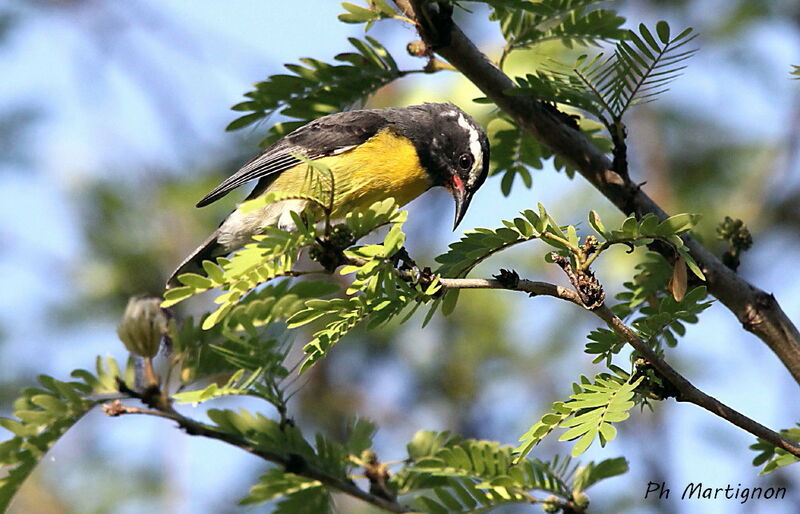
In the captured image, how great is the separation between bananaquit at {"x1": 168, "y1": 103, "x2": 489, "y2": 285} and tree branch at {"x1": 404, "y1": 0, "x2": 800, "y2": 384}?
0.96 meters

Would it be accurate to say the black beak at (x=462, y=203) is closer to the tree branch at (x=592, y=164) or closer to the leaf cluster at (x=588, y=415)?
the tree branch at (x=592, y=164)

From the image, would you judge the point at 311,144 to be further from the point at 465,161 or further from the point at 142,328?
the point at 142,328

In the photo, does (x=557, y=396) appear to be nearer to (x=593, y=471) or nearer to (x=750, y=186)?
(x=750, y=186)

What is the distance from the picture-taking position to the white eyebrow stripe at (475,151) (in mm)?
4223

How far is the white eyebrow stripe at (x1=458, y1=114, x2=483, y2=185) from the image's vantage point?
166 inches

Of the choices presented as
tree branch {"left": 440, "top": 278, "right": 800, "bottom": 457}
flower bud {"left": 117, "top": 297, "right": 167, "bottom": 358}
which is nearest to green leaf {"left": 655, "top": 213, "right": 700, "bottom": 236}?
tree branch {"left": 440, "top": 278, "right": 800, "bottom": 457}

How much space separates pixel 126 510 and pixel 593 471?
4790 millimetres

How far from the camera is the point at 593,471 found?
98.6 inches

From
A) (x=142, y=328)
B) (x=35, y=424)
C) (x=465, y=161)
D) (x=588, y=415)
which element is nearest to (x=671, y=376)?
(x=588, y=415)

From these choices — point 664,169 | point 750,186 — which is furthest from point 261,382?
point 750,186

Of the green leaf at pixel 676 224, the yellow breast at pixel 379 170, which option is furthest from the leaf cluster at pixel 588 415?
the yellow breast at pixel 379 170

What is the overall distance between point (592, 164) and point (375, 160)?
4.96 ft

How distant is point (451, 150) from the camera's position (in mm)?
4559

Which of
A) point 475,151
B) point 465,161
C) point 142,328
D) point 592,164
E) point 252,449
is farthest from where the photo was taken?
point 465,161
